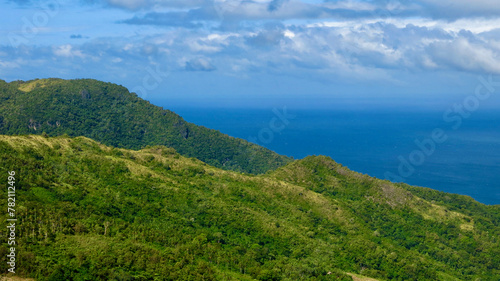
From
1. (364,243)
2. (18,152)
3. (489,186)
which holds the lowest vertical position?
(18,152)

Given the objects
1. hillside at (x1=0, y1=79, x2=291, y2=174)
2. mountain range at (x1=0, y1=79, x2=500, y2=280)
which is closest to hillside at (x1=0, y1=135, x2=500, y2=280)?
mountain range at (x1=0, y1=79, x2=500, y2=280)

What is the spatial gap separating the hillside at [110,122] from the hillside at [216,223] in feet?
202

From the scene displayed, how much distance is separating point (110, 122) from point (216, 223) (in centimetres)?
11295

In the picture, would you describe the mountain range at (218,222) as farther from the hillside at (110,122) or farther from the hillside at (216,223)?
the hillside at (110,122)

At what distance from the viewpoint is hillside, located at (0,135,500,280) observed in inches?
1752

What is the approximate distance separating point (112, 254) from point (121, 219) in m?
15.1

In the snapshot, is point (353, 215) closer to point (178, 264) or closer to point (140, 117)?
point (178, 264)

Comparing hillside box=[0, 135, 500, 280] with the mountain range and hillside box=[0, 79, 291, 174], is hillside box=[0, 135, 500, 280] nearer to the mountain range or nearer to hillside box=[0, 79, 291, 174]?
the mountain range

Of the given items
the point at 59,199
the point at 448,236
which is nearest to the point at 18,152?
the point at 59,199

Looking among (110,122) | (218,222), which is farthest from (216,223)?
(110,122)

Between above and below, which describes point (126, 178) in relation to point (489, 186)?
below

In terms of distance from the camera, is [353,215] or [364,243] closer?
[364,243]

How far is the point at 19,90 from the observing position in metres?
170

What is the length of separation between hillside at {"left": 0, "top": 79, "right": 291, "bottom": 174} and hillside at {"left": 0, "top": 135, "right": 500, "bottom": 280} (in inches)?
2424
